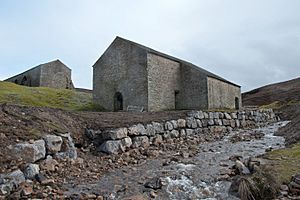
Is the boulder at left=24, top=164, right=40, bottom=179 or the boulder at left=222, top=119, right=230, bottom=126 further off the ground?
A: the boulder at left=222, top=119, right=230, bottom=126

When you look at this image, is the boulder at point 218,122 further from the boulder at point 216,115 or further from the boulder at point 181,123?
the boulder at point 181,123

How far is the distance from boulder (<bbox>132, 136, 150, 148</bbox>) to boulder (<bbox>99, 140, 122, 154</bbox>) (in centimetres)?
102

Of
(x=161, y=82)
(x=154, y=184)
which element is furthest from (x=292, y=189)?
(x=161, y=82)

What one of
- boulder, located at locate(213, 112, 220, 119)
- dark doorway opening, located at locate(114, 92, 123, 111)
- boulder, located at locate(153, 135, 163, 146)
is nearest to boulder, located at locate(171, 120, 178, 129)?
boulder, located at locate(153, 135, 163, 146)

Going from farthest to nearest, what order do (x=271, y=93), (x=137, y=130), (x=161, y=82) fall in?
1. (x=271, y=93)
2. (x=161, y=82)
3. (x=137, y=130)

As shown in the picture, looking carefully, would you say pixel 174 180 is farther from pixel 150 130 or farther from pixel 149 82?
pixel 149 82

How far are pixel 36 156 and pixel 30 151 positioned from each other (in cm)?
23

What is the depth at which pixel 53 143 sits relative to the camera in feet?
29.1

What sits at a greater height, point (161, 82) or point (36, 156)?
point (161, 82)

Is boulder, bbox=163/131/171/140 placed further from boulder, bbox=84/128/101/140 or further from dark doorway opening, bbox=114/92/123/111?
dark doorway opening, bbox=114/92/123/111

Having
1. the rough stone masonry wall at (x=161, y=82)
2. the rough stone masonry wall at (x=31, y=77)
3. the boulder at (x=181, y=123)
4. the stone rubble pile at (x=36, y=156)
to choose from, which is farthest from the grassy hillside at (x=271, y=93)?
the stone rubble pile at (x=36, y=156)

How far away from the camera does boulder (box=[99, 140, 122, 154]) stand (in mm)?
10578

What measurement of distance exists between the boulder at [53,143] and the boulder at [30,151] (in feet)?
1.00

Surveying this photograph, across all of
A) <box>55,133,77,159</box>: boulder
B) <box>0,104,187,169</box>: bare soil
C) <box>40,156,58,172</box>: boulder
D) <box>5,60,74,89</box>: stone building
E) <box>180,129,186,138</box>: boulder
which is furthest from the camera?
<box>5,60,74,89</box>: stone building
